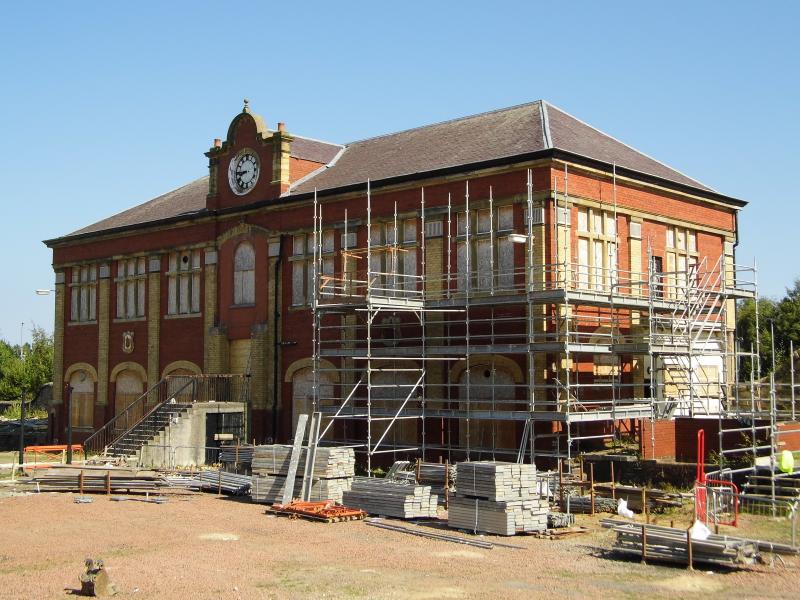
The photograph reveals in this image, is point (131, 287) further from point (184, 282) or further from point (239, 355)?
point (239, 355)

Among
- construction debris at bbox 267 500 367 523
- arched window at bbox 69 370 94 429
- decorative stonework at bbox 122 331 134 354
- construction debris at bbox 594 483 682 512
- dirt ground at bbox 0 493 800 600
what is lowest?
dirt ground at bbox 0 493 800 600

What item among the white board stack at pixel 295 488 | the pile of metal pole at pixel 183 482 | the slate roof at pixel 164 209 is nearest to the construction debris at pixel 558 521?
the white board stack at pixel 295 488

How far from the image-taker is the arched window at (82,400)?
146 ft

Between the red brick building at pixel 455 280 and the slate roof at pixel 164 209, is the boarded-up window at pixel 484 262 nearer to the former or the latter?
the red brick building at pixel 455 280

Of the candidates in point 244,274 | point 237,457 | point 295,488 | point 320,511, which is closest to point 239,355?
point 244,274

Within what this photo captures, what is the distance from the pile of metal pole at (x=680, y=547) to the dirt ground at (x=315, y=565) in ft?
0.83

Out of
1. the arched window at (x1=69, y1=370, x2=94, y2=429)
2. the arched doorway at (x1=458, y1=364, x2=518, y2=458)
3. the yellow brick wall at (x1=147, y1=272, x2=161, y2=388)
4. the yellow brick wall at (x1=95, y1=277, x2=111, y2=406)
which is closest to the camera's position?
the arched doorway at (x1=458, y1=364, x2=518, y2=458)

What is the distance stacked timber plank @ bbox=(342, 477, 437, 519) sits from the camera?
75.9 ft

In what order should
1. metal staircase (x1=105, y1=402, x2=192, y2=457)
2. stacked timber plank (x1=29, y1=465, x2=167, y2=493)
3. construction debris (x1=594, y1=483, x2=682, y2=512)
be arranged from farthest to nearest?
metal staircase (x1=105, y1=402, x2=192, y2=457) → stacked timber plank (x1=29, y1=465, x2=167, y2=493) → construction debris (x1=594, y1=483, x2=682, y2=512)

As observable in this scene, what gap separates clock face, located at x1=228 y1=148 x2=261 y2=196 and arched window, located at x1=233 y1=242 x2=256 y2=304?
2233 mm

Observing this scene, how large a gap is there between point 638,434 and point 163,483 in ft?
44.5

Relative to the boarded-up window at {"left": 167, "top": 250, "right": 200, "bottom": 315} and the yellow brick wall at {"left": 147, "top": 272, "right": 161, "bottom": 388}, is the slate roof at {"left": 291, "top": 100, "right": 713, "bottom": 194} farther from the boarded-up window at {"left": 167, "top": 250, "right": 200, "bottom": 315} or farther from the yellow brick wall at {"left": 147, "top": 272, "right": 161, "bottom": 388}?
the yellow brick wall at {"left": 147, "top": 272, "right": 161, "bottom": 388}

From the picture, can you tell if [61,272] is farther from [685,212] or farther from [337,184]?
[685,212]

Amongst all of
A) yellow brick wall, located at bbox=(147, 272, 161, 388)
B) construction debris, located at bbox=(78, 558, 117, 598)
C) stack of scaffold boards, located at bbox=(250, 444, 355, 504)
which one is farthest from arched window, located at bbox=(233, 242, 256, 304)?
construction debris, located at bbox=(78, 558, 117, 598)
